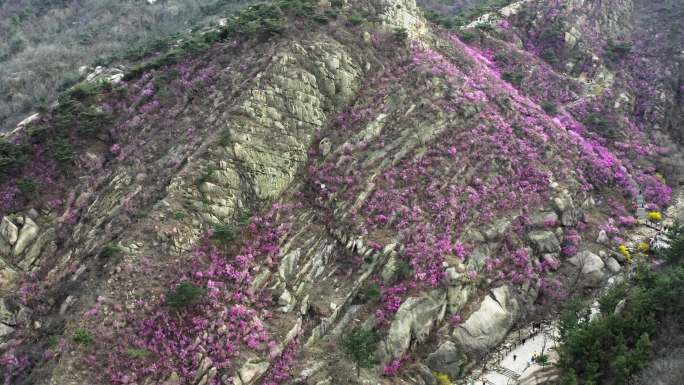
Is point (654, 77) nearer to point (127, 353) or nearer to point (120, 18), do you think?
point (127, 353)

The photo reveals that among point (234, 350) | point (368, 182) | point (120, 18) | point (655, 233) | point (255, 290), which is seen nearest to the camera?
point (234, 350)

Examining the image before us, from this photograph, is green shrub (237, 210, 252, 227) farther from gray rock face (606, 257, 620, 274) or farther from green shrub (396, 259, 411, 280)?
gray rock face (606, 257, 620, 274)

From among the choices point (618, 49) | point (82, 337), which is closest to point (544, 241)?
point (82, 337)

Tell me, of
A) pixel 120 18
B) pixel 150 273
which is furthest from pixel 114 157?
pixel 120 18

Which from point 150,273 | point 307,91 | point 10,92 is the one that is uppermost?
point 307,91

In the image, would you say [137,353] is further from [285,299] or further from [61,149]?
[61,149]

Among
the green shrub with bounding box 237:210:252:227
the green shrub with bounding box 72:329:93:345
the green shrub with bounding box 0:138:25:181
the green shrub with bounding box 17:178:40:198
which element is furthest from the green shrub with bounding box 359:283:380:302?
the green shrub with bounding box 0:138:25:181
